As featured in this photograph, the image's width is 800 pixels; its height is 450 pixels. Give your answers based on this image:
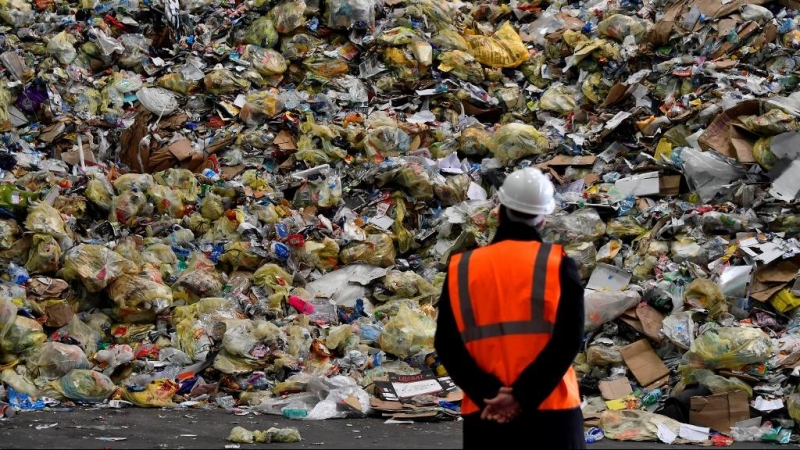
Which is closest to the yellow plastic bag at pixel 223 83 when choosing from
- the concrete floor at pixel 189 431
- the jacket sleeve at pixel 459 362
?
the concrete floor at pixel 189 431

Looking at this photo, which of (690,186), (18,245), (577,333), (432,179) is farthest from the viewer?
(432,179)

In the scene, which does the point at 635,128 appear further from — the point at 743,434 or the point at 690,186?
the point at 743,434

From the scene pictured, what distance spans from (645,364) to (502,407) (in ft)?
11.0

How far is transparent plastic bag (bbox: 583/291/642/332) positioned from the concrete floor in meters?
1.09

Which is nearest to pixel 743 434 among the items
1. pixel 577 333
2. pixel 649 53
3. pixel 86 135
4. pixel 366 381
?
pixel 366 381

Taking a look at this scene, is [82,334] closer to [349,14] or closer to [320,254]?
[320,254]

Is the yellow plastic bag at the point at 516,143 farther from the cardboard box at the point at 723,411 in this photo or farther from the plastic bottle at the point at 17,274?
the plastic bottle at the point at 17,274

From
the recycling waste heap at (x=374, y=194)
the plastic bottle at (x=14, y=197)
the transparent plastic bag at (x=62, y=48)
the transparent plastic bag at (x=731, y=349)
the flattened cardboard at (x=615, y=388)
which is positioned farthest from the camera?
the transparent plastic bag at (x=62, y=48)

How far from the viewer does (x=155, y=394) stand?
5.73m

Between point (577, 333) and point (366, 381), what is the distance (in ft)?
11.0

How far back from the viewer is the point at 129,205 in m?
7.43

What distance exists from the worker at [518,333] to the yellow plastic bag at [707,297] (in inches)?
135

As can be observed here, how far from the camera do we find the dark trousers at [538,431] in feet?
8.64

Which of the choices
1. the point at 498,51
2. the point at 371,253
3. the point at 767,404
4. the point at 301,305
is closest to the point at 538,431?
the point at 767,404
